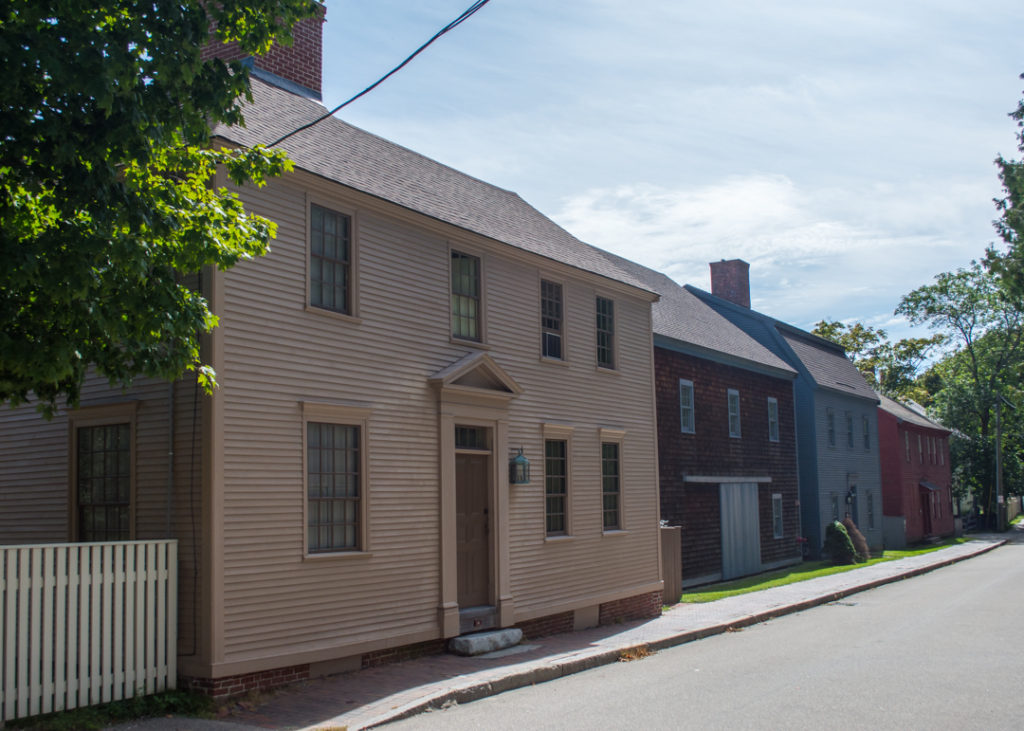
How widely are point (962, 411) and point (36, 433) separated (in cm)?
5942

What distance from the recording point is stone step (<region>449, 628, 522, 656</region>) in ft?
41.5

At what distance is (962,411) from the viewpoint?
60.2 m

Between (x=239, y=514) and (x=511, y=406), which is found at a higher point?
(x=511, y=406)

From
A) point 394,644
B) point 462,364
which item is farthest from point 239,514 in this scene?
Answer: point 462,364

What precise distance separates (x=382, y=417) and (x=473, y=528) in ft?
8.75

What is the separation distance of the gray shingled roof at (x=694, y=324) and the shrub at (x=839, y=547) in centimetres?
530

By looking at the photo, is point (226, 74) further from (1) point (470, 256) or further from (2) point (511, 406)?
(2) point (511, 406)

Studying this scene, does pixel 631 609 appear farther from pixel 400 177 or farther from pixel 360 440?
pixel 400 177

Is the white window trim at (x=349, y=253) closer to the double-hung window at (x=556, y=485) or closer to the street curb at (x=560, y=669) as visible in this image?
the street curb at (x=560, y=669)

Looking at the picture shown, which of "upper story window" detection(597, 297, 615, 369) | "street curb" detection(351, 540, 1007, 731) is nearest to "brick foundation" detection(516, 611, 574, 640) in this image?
"street curb" detection(351, 540, 1007, 731)

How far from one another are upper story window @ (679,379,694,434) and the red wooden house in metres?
20.4

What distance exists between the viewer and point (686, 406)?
24438 mm

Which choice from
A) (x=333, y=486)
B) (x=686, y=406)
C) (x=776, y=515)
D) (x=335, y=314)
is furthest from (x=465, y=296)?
(x=776, y=515)

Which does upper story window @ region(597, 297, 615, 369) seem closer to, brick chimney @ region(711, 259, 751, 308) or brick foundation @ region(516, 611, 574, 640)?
brick foundation @ region(516, 611, 574, 640)
